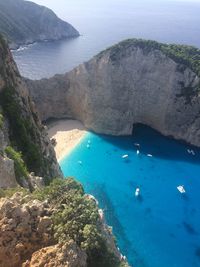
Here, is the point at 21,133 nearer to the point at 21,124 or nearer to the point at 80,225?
the point at 21,124

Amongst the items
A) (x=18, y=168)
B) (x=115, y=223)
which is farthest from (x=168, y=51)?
(x=18, y=168)

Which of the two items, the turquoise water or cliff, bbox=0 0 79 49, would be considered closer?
the turquoise water

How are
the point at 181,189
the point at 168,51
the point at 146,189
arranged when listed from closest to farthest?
the point at 146,189
the point at 181,189
the point at 168,51

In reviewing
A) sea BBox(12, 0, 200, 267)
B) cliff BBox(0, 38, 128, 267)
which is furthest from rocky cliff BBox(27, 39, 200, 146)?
cliff BBox(0, 38, 128, 267)

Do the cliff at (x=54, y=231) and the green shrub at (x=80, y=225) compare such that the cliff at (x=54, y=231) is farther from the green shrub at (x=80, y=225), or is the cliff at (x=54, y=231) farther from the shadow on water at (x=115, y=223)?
the shadow on water at (x=115, y=223)

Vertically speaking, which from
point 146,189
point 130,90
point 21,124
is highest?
point 21,124

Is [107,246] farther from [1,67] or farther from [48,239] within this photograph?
[1,67]

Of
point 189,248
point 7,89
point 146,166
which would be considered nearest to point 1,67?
point 7,89

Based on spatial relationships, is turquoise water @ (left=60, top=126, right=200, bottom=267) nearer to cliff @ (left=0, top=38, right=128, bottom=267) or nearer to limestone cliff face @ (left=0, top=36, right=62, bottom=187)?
limestone cliff face @ (left=0, top=36, right=62, bottom=187)
